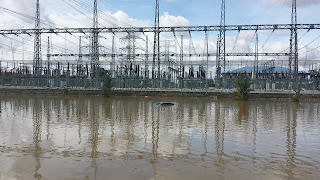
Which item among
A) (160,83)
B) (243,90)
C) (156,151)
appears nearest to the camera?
(156,151)

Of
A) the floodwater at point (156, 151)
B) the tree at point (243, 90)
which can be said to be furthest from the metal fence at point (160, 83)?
the floodwater at point (156, 151)

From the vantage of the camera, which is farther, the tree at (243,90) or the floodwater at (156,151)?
the tree at (243,90)

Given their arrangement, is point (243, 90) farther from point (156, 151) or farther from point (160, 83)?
point (156, 151)

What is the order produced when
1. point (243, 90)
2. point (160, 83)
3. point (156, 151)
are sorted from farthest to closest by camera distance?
1. point (160, 83)
2. point (243, 90)
3. point (156, 151)

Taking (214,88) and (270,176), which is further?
(214,88)

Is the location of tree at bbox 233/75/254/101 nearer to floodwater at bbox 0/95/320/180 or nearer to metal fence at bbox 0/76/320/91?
metal fence at bbox 0/76/320/91

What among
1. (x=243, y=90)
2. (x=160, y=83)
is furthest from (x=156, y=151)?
(x=160, y=83)

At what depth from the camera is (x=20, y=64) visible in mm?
63188

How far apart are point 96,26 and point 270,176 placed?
36.2 m

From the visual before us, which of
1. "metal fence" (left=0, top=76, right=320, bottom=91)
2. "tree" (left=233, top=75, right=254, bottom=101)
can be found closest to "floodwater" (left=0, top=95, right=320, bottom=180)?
"tree" (left=233, top=75, right=254, bottom=101)

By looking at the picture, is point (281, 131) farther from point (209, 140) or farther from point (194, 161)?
point (194, 161)

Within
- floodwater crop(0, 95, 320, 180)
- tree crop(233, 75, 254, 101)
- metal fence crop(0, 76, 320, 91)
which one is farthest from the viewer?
metal fence crop(0, 76, 320, 91)

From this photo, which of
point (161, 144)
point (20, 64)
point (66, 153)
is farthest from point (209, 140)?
point (20, 64)

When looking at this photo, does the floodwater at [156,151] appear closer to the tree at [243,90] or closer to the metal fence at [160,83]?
the tree at [243,90]
